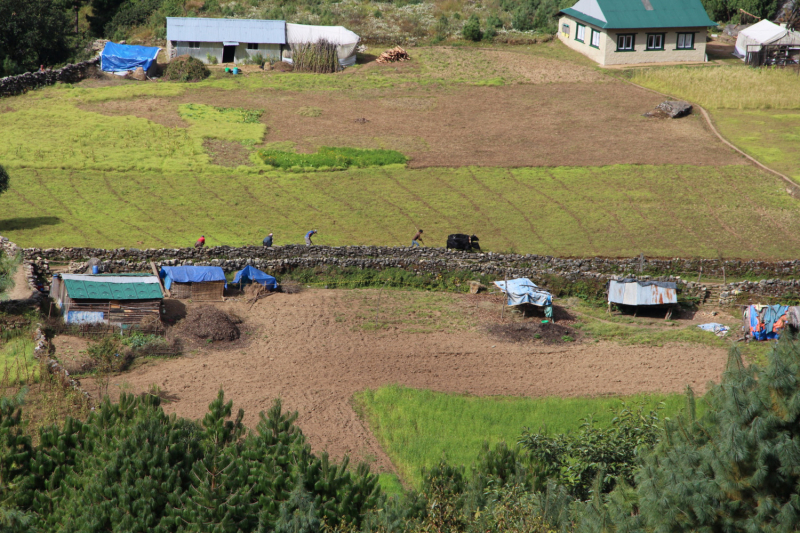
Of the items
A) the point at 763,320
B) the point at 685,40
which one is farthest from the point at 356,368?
the point at 685,40

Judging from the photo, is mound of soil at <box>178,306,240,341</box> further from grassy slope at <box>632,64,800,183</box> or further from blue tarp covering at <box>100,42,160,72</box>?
blue tarp covering at <box>100,42,160,72</box>

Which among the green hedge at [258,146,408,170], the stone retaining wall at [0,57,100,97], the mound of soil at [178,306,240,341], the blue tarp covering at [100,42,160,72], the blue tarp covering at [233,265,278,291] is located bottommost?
the mound of soil at [178,306,240,341]

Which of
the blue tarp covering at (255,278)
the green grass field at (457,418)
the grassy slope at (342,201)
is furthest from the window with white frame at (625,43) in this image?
the green grass field at (457,418)

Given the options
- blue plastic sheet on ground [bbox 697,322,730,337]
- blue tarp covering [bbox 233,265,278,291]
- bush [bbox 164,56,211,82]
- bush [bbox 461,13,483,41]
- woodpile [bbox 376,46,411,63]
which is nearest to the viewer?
blue plastic sheet on ground [bbox 697,322,730,337]

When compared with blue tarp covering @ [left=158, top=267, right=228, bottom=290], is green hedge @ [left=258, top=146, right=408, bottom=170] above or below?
above

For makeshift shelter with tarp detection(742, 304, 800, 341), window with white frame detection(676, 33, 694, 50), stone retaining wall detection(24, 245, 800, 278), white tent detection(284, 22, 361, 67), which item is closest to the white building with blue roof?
white tent detection(284, 22, 361, 67)
